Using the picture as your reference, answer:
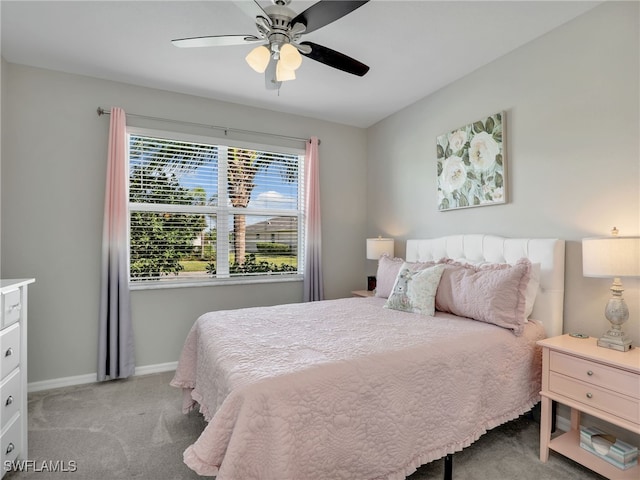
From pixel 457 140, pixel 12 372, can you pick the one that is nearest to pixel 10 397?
pixel 12 372

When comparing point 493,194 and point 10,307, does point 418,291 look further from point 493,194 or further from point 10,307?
point 10,307

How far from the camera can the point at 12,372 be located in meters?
1.72

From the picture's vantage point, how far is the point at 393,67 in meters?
2.76

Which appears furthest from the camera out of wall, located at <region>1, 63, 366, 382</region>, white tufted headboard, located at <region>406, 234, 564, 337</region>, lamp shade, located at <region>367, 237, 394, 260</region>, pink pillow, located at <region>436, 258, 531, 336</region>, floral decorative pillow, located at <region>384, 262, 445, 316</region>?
lamp shade, located at <region>367, 237, 394, 260</region>

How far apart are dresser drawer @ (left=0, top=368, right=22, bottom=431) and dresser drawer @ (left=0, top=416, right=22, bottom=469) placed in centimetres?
5

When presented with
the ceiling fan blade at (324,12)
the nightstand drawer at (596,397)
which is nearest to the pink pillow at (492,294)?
the nightstand drawer at (596,397)

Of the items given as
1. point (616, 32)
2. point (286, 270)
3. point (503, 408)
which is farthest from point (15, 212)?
point (616, 32)

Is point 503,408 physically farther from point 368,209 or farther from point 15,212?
point 15,212

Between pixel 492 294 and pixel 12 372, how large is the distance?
2738mm

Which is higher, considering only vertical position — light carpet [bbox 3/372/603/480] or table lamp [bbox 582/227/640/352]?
table lamp [bbox 582/227/640/352]

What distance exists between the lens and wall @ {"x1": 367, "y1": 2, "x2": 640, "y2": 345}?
1920 millimetres

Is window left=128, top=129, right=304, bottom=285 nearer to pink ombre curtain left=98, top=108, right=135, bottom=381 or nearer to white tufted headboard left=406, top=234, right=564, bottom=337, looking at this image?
pink ombre curtain left=98, top=108, right=135, bottom=381

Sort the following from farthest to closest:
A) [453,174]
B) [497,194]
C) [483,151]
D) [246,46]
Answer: [453,174]
[483,151]
[497,194]
[246,46]

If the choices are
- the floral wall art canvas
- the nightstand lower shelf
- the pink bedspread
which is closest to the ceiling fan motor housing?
the pink bedspread
